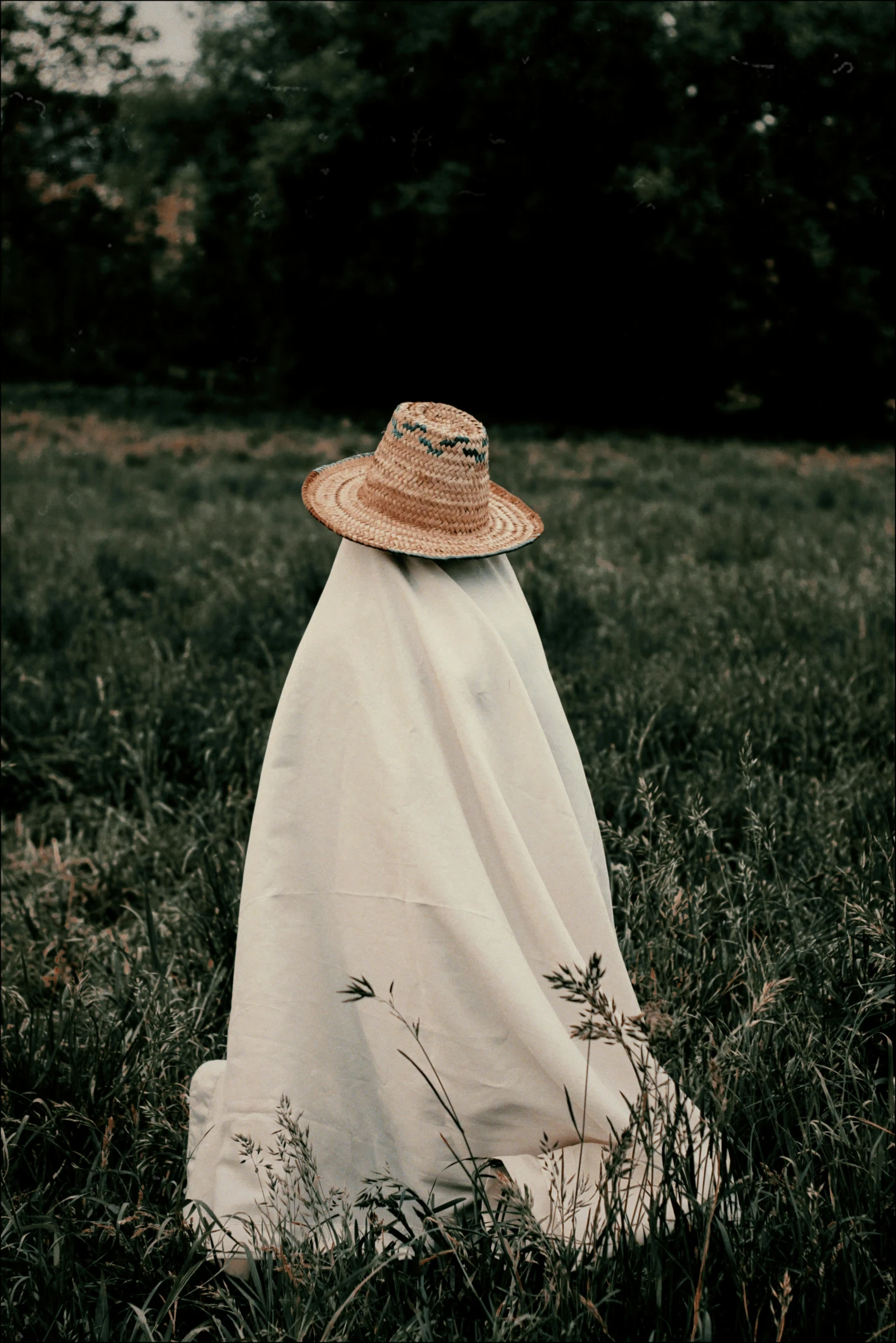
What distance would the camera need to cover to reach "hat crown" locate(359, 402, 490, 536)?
2.07 m

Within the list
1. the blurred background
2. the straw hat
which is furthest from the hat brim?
the blurred background

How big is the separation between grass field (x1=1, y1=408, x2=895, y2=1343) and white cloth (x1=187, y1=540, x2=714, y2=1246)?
231mm

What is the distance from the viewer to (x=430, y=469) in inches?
81.7

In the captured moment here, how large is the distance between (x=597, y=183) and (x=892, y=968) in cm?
2008

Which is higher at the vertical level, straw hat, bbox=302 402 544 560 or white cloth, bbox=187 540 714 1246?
straw hat, bbox=302 402 544 560

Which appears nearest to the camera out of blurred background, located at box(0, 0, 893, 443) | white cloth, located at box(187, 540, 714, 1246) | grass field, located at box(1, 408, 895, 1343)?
grass field, located at box(1, 408, 895, 1343)

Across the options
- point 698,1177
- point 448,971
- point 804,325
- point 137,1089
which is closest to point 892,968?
point 698,1177

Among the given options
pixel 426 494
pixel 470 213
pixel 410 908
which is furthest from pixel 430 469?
pixel 470 213

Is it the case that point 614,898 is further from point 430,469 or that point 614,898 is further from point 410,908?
point 430,469

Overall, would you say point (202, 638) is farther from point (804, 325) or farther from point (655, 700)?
point (804, 325)

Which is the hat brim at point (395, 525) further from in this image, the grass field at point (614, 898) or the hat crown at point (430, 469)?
the grass field at point (614, 898)

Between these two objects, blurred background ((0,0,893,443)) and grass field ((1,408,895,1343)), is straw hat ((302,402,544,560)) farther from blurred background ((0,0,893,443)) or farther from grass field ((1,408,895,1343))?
blurred background ((0,0,893,443))

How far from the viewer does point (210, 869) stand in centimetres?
319

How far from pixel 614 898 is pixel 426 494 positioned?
1556mm
